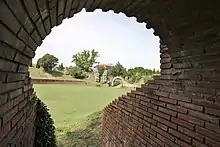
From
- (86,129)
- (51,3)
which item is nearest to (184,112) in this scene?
(51,3)

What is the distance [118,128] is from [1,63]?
14.6 feet

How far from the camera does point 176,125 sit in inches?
125

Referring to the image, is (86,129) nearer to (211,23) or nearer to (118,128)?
(118,128)

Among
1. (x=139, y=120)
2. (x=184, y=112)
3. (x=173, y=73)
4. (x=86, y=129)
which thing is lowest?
(x=86, y=129)

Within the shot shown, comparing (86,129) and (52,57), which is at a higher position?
(52,57)

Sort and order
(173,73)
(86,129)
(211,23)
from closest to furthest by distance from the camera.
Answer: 1. (211,23)
2. (173,73)
3. (86,129)

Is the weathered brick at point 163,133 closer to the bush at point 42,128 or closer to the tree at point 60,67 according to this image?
the bush at point 42,128

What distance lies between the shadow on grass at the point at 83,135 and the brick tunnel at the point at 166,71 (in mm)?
4449

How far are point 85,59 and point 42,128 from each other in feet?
121

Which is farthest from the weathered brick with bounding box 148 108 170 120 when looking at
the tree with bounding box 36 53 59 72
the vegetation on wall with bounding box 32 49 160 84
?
the tree with bounding box 36 53 59 72

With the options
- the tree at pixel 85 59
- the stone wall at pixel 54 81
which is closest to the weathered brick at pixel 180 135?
the stone wall at pixel 54 81

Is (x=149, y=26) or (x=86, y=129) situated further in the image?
(x=86, y=129)

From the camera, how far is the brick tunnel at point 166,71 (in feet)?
5.72

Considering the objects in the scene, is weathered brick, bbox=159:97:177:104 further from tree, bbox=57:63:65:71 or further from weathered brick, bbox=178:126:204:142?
tree, bbox=57:63:65:71
